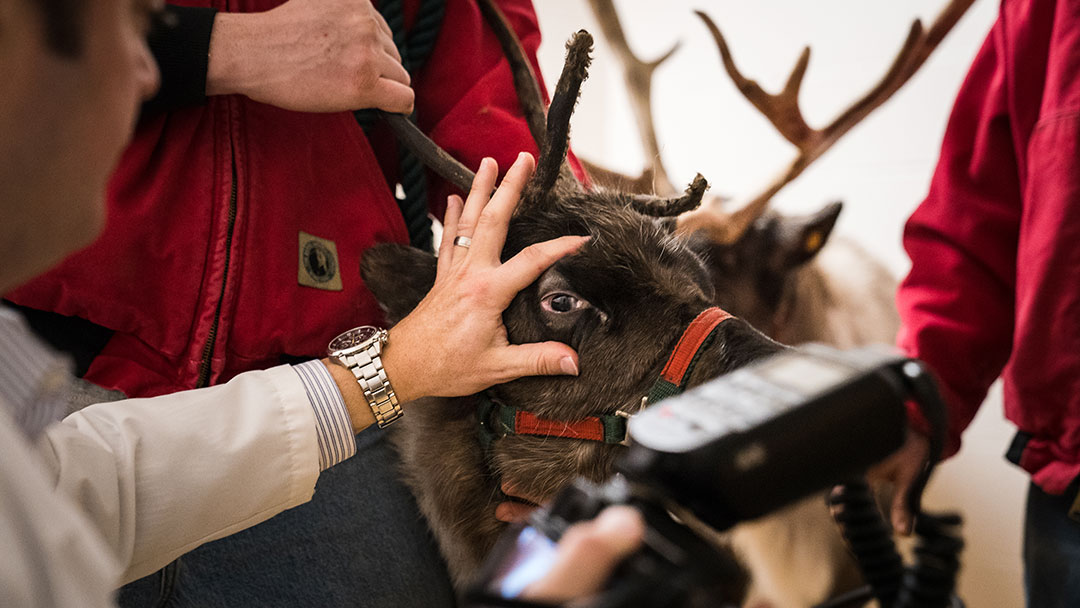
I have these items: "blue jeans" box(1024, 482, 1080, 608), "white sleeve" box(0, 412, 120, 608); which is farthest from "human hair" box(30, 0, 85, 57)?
"blue jeans" box(1024, 482, 1080, 608)

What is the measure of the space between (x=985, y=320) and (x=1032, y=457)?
0.24 meters

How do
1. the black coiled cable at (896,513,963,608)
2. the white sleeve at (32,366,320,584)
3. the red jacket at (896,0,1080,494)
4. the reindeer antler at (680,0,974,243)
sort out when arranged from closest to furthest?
1. the black coiled cable at (896,513,963,608)
2. the white sleeve at (32,366,320,584)
3. the red jacket at (896,0,1080,494)
4. the reindeer antler at (680,0,974,243)

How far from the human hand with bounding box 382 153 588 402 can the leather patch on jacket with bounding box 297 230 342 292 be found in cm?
18

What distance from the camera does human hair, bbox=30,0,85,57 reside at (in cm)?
41

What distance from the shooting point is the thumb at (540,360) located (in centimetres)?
90

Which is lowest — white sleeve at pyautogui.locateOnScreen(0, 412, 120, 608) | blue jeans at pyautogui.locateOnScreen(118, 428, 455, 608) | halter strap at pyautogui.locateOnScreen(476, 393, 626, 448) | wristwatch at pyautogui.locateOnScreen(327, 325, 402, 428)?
blue jeans at pyautogui.locateOnScreen(118, 428, 455, 608)

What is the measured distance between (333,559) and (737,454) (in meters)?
0.79

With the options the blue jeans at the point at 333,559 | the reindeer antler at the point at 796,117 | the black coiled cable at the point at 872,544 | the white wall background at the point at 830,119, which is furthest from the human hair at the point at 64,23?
the white wall background at the point at 830,119

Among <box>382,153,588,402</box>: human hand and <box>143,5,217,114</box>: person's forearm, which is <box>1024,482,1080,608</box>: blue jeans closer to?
<box>382,153,588,402</box>: human hand

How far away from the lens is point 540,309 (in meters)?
0.95

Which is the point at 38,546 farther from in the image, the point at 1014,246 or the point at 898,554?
the point at 1014,246

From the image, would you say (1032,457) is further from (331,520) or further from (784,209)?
(784,209)

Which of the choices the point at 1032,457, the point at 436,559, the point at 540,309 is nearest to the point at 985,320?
the point at 1032,457

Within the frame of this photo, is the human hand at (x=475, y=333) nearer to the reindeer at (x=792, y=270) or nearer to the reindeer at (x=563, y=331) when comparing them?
the reindeer at (x=563, y=331)
